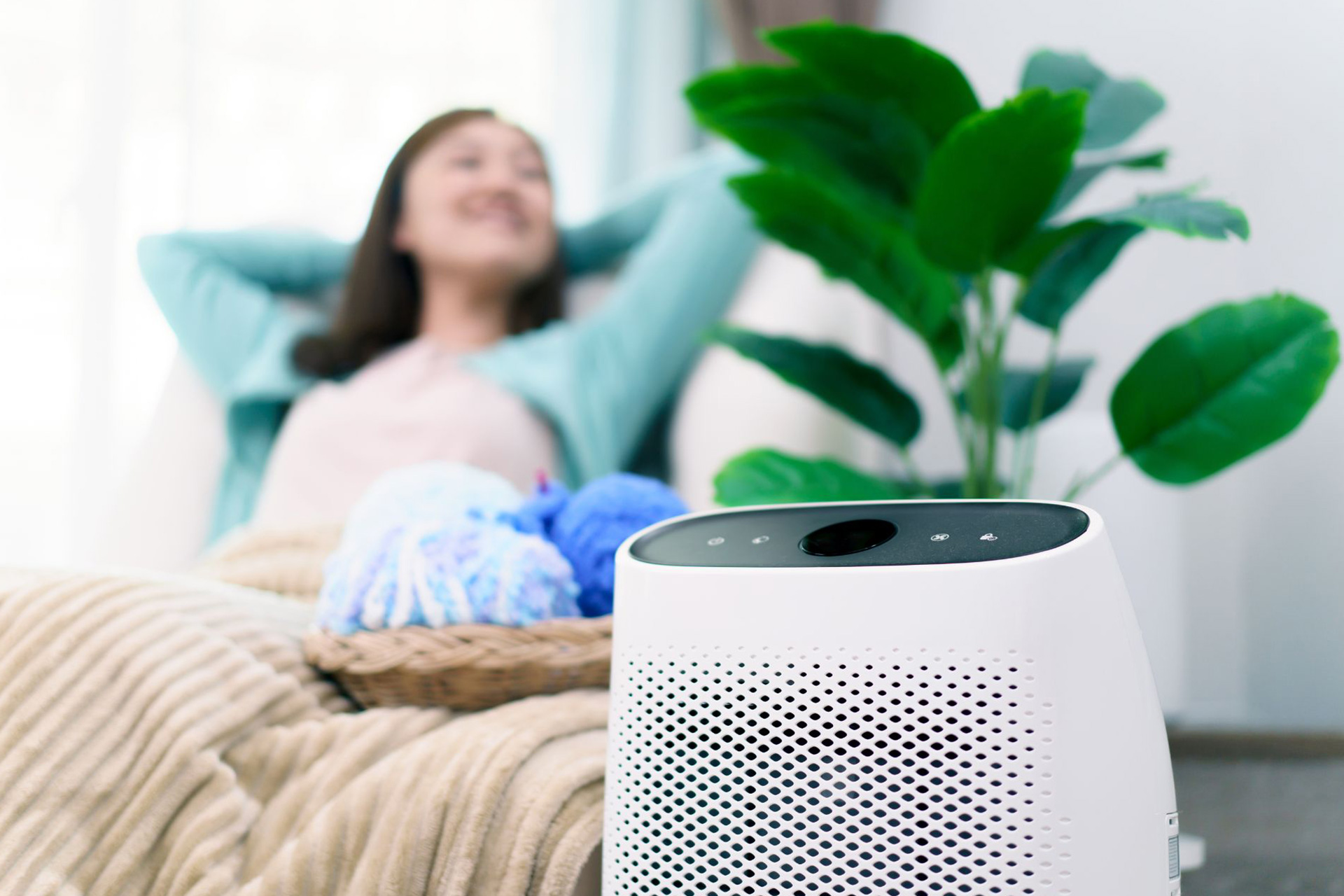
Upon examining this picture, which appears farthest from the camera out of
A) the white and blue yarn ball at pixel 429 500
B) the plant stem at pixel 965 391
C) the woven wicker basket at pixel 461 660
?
the plant stem at pixel 965 391

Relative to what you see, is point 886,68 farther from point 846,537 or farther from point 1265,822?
point 1265,822

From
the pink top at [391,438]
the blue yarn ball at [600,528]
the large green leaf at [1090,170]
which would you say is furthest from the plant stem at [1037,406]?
the pink top at [391,438]

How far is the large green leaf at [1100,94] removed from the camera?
0.85 metres

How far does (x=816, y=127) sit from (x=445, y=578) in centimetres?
49

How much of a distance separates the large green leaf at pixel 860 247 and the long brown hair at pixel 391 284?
0.70 m

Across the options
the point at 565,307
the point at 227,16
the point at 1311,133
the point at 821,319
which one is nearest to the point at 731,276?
the point at 821,319

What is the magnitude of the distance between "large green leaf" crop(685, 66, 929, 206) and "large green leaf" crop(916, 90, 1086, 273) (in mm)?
83

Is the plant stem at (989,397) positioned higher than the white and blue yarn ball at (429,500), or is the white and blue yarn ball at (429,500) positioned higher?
the plant stem at (989,397)

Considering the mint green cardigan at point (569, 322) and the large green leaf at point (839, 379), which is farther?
the mint green cardigan at point (569, 322)

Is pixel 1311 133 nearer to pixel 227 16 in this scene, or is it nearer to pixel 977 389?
pixel 977 389

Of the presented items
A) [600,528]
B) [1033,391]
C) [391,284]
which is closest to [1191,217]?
[1033,391]

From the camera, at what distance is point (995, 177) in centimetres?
77

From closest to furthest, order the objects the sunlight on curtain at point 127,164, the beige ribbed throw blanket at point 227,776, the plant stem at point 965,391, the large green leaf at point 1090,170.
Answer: the beige ribbed throw blanket at point 227,776 < the large green leaf at point 1090,170 < the plant stem at point 965,391 < the sunlight on curtain at point 127,164

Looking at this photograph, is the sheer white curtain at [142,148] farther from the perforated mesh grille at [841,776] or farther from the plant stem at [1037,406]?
the perforated mesh grille at [841,776]
